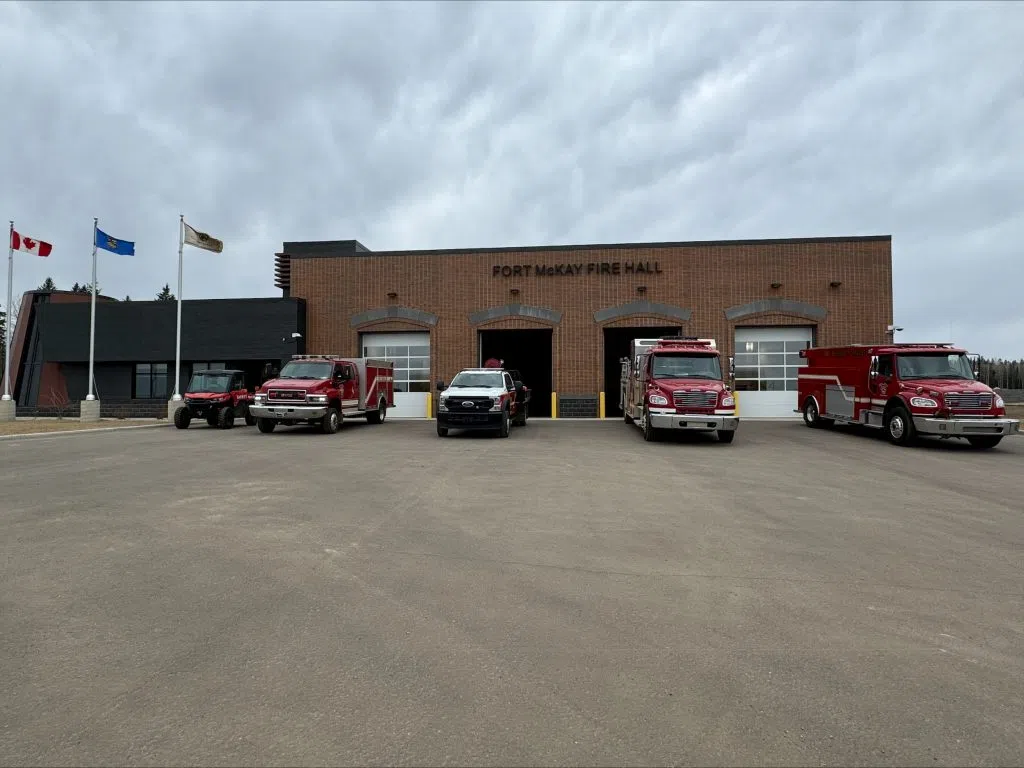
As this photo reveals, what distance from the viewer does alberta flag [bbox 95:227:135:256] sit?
26.3m

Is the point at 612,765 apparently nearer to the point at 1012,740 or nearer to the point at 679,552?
the point at 1012,740

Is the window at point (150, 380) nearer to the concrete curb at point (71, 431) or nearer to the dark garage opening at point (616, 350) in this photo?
the concrete curb at point (71, 431)

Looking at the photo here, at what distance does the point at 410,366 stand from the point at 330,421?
1066cm

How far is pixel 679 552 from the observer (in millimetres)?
5957

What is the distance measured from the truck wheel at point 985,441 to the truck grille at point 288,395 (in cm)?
1759

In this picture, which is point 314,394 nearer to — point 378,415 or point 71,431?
point 378,415

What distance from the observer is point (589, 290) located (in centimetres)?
2823

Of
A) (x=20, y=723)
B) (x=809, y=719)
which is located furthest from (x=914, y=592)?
(x=20, y=723)

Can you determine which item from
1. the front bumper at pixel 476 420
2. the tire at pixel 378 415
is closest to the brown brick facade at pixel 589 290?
the tire at pixel 378 415

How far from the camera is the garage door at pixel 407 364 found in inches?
1142

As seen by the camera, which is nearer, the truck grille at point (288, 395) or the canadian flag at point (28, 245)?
the truck grille at point (288, 395)

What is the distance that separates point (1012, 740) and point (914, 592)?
2.19 meters

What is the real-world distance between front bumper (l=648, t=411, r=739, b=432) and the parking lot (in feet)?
20.9

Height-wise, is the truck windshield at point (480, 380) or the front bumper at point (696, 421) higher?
the truck windshield at point (480, 380)
